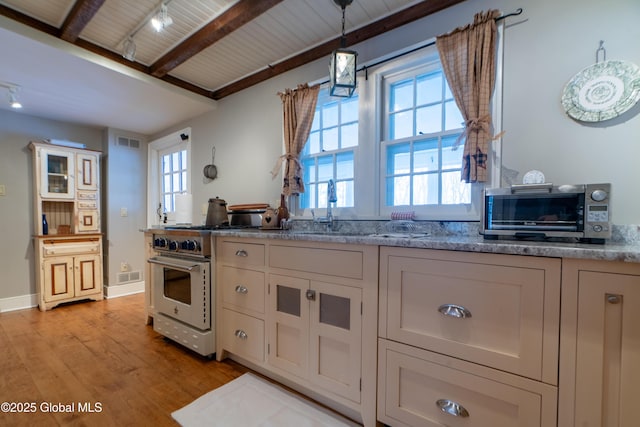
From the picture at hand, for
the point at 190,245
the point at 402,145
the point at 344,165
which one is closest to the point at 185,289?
the point at 190,245

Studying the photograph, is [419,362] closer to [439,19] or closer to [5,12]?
[439,19]

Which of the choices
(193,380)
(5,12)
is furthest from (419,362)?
(5,12)

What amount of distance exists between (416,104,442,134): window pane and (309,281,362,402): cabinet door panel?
1218 mm

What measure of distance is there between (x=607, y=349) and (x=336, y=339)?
1041 millimetres

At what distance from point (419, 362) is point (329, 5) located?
2.19 m

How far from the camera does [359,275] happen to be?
4.57ft

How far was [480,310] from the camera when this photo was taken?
1.09m

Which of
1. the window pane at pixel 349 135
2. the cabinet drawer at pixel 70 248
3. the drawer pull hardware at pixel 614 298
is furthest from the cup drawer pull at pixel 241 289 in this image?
the cabinet drawer at pixel 70 248

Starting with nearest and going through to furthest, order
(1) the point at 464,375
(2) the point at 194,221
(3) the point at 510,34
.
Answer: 1. (1) the point at 464,375
2. (3) the point at 510,34
3. (2) the point at 194,221

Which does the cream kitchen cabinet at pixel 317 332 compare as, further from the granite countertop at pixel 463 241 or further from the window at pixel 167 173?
the window at pixel 167 173

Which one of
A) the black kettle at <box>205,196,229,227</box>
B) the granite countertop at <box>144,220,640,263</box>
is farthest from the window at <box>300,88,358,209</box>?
the black kettle at <box>205,196,229,227</box>

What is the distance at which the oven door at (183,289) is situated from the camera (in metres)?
2.04

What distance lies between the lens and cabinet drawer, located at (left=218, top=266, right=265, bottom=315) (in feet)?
5.91

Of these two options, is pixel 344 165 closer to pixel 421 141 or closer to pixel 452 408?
pixel 421 141
